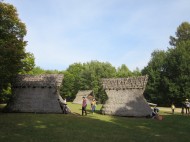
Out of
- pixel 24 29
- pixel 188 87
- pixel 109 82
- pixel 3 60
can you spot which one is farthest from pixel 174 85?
pixel 3 60

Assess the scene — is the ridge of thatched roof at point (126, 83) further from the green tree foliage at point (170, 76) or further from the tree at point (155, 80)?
the tree at point (155, 80)

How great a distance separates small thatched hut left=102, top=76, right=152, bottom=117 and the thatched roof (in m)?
6.15

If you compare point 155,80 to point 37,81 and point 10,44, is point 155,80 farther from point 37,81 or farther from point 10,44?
point 10,44

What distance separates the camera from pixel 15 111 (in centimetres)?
2789

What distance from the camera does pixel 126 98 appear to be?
95.5 ft

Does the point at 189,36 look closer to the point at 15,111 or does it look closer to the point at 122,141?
the point at 15,111

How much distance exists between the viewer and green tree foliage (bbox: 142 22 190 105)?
57.2 meters

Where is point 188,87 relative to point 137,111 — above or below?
above

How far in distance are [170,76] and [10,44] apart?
44.8 metres

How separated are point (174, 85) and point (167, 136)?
44.6 metres

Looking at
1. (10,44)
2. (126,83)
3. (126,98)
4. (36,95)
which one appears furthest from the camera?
(126,83)

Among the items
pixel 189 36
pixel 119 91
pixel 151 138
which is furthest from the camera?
pixel 189 36

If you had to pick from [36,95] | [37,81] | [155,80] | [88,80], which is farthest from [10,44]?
[88,80]

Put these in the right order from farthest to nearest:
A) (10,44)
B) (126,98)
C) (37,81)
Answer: (37,81), (126,98), (10,44)
